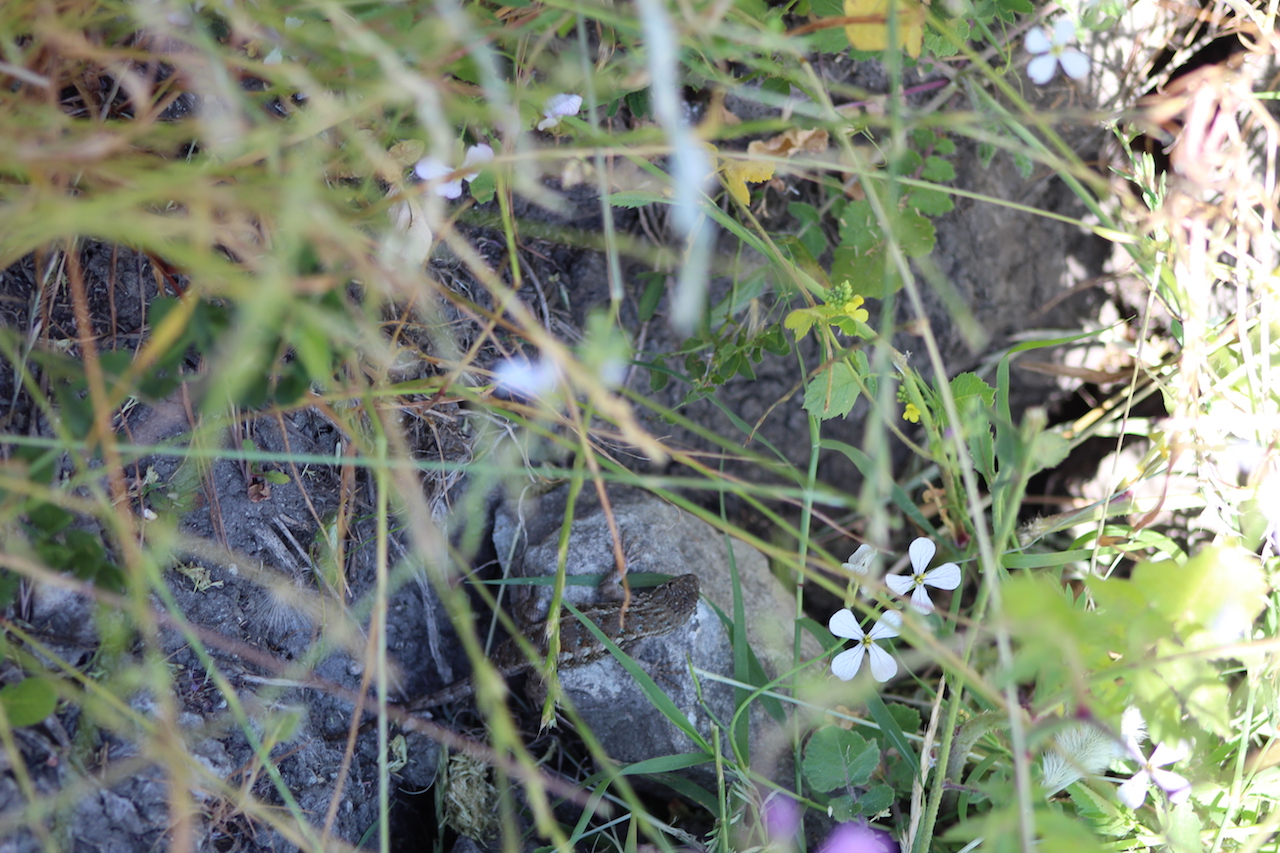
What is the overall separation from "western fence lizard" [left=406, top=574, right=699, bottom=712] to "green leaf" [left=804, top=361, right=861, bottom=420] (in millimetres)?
Result: 515

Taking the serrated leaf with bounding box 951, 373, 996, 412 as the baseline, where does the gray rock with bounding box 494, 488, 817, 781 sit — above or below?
below

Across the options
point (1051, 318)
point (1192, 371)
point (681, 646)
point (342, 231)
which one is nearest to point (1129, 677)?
point (1192, 371)

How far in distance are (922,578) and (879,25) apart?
1.04m

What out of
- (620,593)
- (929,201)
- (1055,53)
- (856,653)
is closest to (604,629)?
(620,593)

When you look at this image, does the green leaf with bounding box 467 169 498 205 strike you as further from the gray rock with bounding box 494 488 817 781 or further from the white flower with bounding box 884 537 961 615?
the white flower with bounding box 884 537 961 615

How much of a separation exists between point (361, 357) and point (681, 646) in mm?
941

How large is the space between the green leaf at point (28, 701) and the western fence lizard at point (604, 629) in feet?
2.35

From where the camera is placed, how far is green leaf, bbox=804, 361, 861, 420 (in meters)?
1.55

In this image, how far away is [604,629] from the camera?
175cm

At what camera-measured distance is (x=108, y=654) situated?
1307 millimetres

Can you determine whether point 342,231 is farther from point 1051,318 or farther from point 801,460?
point 1051,318

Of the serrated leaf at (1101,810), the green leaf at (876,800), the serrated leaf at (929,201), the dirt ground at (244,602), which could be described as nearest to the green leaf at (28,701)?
the dirt ground at (244,602)

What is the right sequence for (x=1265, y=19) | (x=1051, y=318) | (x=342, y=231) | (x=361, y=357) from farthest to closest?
(x=1051, y=318) → (x=1265, y=19) → (x=361, y=357) → (x=342, y=231)

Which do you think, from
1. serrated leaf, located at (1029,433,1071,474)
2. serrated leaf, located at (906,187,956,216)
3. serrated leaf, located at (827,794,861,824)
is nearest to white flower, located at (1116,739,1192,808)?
serrated leaf, located at (827,794,861,824)
